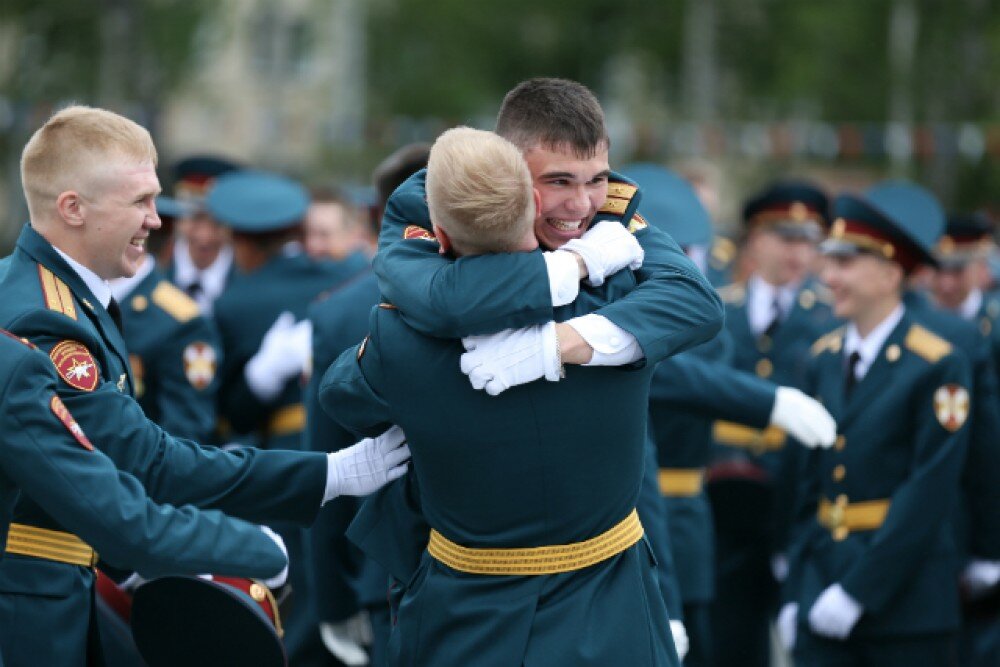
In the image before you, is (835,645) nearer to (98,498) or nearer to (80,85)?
(98,498)

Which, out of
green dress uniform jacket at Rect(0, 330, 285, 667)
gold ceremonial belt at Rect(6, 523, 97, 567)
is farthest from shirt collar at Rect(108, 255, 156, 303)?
green dress uniform jacket at Rect(0, 330, 285, 667)

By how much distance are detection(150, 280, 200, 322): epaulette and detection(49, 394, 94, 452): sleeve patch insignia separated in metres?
2.46

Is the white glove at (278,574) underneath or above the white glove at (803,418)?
above

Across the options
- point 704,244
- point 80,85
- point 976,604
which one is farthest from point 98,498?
point 80,85

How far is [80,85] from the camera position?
27.1 meters

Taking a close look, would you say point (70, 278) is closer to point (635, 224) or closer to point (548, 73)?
point (635, 224)

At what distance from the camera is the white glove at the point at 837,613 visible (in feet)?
18.0

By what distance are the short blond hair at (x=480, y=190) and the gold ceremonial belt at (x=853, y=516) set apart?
102 inches

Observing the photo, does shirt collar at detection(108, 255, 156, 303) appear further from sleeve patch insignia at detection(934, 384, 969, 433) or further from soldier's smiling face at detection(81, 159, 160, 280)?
sleeve patch insignia at detection(934, 384, 969, 433)

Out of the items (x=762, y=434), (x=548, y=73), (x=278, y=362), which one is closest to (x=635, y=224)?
(x=278, y=362)

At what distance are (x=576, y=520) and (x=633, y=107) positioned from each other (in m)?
33.1

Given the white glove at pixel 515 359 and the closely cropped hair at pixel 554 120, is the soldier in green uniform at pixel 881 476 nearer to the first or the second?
the closely cropped hair at pixel 554 120

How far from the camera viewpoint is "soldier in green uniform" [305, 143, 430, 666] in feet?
16.9

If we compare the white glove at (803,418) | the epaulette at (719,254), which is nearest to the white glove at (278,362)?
the white glove at (803,418)
